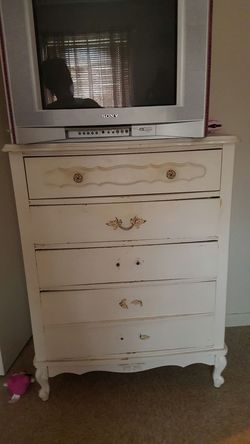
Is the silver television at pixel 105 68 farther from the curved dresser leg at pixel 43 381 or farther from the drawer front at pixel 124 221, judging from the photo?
the curved dresser leg at pixel 43 381

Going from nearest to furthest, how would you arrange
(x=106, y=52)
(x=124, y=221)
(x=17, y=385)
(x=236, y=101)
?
(x=106, y=52)
(x=124, y=221)
(x=17, y=385)
(x=236, y=101)

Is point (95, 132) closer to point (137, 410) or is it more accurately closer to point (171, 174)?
point (171, 174)

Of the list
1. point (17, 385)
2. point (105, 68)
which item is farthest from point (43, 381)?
point (105, 68)

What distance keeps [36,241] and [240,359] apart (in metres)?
1.12

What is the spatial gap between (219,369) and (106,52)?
Result: 49.9 inches

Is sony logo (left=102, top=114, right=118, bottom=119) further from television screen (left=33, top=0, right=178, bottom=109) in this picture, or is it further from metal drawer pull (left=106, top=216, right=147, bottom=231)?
metal drawer pull (left=106, top=216, right=147, bottom=231)

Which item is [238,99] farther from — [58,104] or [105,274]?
[105,274]

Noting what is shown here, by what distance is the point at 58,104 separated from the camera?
3.67ft

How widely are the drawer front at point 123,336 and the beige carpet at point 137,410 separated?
0.79ft

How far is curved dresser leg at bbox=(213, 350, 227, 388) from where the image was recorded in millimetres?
1413

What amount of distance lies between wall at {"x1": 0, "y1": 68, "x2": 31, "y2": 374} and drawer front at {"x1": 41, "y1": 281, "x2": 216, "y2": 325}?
15.9 inches

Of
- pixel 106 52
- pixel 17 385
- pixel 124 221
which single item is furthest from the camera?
pixel 17 385

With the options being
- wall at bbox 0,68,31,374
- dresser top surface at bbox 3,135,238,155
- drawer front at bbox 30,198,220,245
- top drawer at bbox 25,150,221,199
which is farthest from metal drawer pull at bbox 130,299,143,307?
wall at bbox 0,68,31,374

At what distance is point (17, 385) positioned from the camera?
146cm
